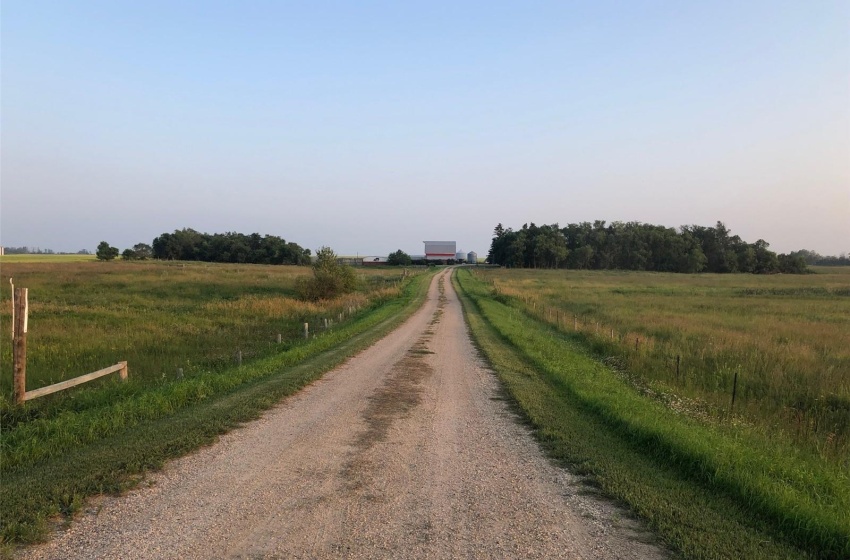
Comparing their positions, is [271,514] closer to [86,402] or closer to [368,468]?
[368,468]

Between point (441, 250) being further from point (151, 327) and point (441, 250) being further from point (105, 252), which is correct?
point (151, 327)

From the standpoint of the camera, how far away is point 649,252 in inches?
5261

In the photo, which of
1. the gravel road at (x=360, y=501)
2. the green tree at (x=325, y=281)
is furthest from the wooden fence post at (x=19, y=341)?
the green tree at (x=325, y=281)

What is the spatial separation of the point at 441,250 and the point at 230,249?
65412mm

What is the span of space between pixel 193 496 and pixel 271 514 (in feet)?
3.24

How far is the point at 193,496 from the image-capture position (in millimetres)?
5449

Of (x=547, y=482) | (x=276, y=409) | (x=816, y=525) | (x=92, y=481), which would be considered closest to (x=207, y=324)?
(x=276, y=409)

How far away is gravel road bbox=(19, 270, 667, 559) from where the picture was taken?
450 cm

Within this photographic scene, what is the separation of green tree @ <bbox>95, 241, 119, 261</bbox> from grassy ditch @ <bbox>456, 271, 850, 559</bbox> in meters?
129

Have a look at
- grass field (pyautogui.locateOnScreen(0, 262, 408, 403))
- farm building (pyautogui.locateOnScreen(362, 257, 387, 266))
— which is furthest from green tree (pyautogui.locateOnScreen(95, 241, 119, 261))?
grass field (pyautogui.locateOnScreen(0, 262, 408, 403))

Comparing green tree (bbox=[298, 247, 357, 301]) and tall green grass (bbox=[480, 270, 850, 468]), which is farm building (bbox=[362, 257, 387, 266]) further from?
tall green grass (bbox=[480, 270, 850, 468])

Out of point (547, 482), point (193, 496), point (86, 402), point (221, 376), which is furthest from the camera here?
point (221, 376)

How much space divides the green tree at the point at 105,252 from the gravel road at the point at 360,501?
12856 cm

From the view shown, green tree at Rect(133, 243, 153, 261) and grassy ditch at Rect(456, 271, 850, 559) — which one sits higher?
green tree at Rect(133, 243, 153, 261)
